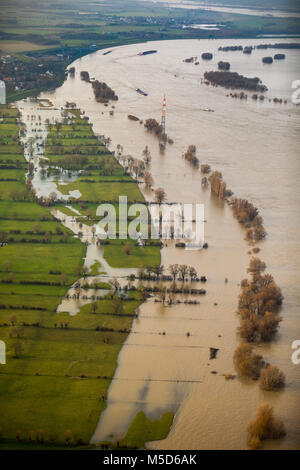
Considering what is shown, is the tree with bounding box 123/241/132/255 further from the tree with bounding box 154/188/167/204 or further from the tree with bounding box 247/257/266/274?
the tree with bounding box 154/188/167/204

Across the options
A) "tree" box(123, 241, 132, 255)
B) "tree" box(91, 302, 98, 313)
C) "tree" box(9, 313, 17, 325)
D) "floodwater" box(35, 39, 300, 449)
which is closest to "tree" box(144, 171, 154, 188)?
"floodwater" box(35, 39, 300, 449)

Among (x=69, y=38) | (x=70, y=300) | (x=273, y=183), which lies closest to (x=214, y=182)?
(x=273, y=183)

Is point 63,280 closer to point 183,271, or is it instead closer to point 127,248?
point 127,248

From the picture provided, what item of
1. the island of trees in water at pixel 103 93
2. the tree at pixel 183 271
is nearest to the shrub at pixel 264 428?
the tree at pixel 183 271

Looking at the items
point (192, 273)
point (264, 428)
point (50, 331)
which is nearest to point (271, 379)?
point (264, 428)

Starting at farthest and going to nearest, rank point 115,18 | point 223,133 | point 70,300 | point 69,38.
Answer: point 115,18 → point 69,38 → point 223,133 → point 70,300

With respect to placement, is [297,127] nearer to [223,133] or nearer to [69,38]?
[223,133]
